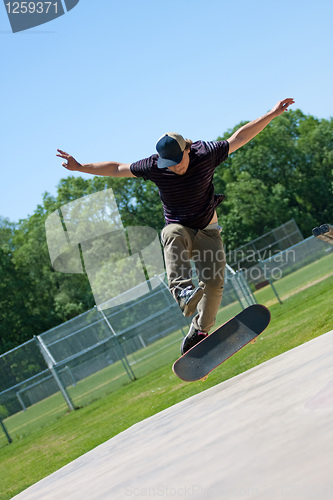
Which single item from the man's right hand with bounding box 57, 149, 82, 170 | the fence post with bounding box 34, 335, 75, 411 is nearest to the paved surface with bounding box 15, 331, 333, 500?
the man's right hand with bounding box 57, 149, 82, 170

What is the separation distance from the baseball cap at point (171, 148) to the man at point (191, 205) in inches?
0.6

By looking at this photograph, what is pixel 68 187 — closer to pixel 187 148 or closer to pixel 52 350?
pixel 52 350

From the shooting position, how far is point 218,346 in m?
6.92

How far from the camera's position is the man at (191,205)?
21.4ft

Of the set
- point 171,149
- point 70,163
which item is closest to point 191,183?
point 171,149

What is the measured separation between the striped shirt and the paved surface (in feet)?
6.06

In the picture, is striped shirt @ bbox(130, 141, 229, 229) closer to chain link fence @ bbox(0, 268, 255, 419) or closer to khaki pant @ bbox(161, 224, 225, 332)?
khaki pant @ bbox(161, 224, 225, 332)

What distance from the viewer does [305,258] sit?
34938 millimetres

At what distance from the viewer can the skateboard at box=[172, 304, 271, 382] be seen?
6.79 m

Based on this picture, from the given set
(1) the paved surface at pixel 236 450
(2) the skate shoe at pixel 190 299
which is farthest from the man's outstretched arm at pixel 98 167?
(1) the paved surface at pixel 236 450

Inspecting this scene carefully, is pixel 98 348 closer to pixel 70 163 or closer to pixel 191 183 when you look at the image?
pixel 70 163

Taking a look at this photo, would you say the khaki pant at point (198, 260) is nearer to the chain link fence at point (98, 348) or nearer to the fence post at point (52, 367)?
the chain link fence at point (98, 348)

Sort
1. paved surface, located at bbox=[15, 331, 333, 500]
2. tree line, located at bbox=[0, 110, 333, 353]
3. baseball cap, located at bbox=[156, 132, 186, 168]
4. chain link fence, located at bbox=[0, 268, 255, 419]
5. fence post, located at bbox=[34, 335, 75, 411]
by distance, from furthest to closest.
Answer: tree line, located at bbox=[0, 110, 333, 353], chain link fence, located at bbox=[0, 268, 255, 419], fence post, located at bbox=[34, 335, 75, 411], baseball cap, located at bbox=[156, 132, 186, 168], paved surface, located at bbox=[15, 331, 333, 500]

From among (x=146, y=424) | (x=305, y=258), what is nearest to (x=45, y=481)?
(x=146, y=424)
